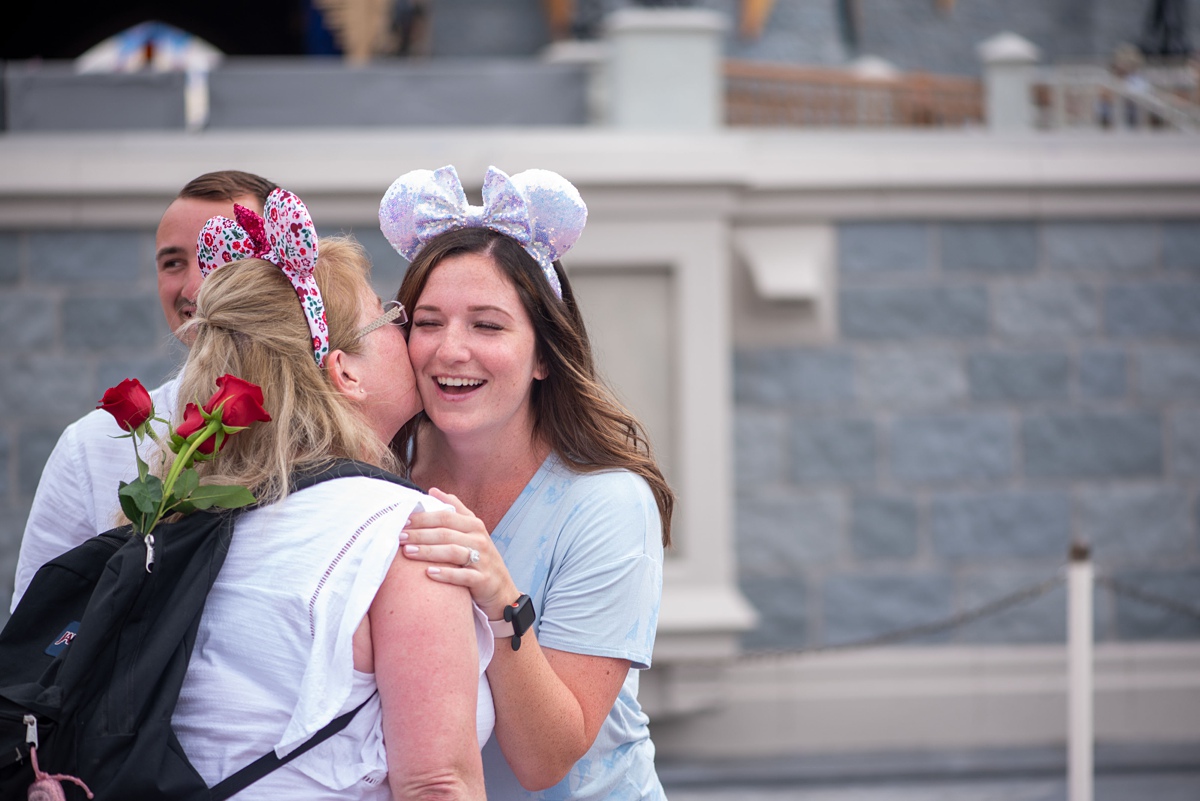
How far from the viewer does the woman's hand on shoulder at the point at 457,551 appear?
140 centimetres

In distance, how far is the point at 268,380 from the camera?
1.49 metres

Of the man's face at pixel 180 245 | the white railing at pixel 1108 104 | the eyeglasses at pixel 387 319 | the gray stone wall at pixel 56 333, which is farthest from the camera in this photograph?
the white railing at pixel 1108 104

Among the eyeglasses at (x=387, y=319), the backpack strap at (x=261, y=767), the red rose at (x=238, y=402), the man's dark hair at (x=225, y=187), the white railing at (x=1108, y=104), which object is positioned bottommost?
the backpack strap at (x=261, y=767)

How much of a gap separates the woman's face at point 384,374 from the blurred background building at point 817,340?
294 centimetres

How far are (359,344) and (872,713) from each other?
12.5 ft

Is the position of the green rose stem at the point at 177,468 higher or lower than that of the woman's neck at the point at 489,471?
higher

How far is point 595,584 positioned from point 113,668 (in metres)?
0.70

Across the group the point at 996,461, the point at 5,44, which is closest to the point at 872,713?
the point at 996,461

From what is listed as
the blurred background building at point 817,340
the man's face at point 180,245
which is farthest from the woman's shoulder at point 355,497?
the blurred background building at point 817,340

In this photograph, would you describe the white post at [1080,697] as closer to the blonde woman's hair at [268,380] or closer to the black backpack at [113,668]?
the blonde woman's hair at [268,380]

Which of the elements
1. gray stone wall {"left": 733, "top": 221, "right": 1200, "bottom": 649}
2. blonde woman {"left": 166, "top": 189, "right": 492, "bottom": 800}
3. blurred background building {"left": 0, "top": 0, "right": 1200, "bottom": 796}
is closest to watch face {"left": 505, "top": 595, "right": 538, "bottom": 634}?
blonde woman {"left": 166, "top": 189, "right": 492, "bottom": 800}

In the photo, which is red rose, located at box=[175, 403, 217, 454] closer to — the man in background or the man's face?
the man in background

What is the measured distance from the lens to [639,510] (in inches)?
73.0

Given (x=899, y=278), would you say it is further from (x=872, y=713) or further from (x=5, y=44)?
(x=5, y=44)
